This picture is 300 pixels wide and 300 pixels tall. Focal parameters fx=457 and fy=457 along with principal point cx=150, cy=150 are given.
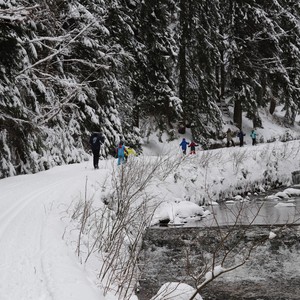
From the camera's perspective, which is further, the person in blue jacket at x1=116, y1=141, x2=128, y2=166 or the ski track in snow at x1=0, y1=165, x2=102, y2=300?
the person in blue jacket at x1=116, y1=141, x2=128, y2=166

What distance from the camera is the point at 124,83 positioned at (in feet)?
86.8

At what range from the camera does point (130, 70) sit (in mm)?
26734

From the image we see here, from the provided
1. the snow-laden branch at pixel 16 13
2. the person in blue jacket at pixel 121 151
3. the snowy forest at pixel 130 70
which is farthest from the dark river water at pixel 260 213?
the snow-laden branch at pixel 16 13

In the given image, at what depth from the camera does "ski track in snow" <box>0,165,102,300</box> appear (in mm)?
4934

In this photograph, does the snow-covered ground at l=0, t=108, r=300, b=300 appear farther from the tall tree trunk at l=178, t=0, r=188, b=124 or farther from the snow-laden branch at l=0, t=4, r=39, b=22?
the tall tree trunk at l=178, t=0, r=188, b=124

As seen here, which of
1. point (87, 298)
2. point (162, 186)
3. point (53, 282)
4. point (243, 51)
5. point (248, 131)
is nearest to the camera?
point (87, 298)

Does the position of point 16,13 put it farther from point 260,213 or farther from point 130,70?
point 130,70

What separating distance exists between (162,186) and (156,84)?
45.3 ft

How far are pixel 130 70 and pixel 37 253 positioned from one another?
843 inches

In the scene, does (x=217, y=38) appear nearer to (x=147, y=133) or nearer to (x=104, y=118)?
(x=147, y=133)

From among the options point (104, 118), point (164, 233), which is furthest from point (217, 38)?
point (164, 233)

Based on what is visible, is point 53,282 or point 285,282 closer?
point 53,282

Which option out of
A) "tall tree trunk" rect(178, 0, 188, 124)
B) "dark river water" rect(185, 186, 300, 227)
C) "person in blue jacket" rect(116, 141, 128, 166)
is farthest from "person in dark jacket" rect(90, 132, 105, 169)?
"tall tree trunk" rect(178, 0, 188, 124)

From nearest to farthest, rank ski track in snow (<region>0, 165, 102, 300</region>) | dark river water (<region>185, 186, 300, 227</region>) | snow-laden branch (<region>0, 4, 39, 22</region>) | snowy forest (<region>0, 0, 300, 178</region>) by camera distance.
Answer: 1. ski track in snow (<region>0, 165, 102, 300</region>)
2. snow-laden branch (<region>0, 4, 39, 22</region>)
3. dark river water (<region>185, 186, 300, 227</region>)
4. snowy forest (<region>0, 0, 300, 178</region>)
